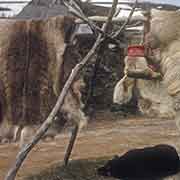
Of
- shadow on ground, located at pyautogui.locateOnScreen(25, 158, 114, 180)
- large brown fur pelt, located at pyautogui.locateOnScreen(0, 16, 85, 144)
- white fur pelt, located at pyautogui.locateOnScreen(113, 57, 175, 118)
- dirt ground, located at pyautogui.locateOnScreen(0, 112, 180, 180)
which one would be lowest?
dirt ground, located at pyautogui.locateOnScreen(0, 112, 180, 180)

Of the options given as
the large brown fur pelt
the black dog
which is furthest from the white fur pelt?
the large brown fur pelt

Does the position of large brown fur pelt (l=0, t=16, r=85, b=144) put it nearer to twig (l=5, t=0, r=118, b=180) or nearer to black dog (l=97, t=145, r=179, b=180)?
twig (l=5, t=0, r=118, b=180)

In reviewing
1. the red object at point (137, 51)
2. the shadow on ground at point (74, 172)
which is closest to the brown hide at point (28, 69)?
the red object at point (137, 51)

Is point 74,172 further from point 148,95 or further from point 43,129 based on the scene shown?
point 43,129

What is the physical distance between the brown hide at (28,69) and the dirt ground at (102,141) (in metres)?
2.35

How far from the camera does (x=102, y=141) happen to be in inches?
329

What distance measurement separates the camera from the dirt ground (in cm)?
694

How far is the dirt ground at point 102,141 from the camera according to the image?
694 centimetres

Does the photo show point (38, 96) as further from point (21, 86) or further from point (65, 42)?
point (65, 42)

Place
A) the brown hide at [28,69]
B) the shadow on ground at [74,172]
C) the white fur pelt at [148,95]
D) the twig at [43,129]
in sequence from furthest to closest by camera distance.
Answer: the shadow on ground at [74,172] → the white fur pelt at [148,95] → the brown hide at [28,69] → the twig at [43,129]

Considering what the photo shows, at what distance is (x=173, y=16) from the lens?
11.9 ft

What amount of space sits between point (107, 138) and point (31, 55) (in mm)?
5089

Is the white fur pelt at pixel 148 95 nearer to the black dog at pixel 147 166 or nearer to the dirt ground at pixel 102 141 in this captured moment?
the black dog at pixel 147 166

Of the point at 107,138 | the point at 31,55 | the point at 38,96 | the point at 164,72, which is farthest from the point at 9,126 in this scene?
the point at 107,138
